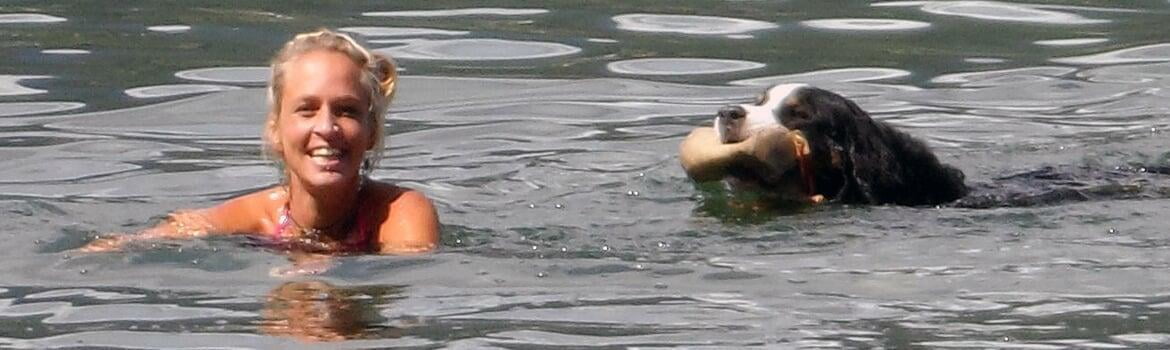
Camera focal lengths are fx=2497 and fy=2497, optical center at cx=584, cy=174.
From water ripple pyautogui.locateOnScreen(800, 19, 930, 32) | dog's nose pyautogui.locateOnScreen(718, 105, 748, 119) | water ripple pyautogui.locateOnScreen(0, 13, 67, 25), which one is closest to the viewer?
dog's nose pyautogui.locateOnScreen(718, 105, 748, 119)

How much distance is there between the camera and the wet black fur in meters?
8.63

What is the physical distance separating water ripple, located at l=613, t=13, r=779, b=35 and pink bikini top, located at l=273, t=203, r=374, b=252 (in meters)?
5.85

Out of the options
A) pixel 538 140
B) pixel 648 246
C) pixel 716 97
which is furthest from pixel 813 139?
pixel 716 97

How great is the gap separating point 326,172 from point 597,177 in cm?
213

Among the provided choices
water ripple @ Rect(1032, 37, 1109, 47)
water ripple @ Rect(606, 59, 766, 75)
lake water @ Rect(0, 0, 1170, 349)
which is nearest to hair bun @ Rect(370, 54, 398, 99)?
lake water @ Rect(0, 0, 1170, 349)

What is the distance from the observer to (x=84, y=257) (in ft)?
24.7

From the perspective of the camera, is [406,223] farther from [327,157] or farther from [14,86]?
[14,86]

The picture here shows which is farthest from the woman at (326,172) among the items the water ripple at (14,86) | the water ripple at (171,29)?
the water ripple at (171,29)

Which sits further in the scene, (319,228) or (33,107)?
(33,107)

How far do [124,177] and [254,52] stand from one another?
340 centimetres

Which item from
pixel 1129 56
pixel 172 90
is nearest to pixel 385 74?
pixel 172 90

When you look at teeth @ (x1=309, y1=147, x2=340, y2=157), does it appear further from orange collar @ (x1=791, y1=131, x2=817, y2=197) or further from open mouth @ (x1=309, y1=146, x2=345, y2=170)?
orange collar @ (x1=791, y1=131, x2=817, y2=197)

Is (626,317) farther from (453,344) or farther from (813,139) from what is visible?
(813,139)

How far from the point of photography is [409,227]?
25.2 feet
